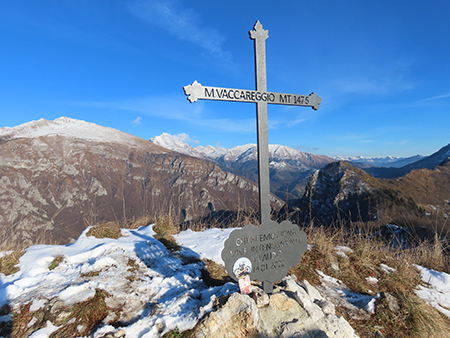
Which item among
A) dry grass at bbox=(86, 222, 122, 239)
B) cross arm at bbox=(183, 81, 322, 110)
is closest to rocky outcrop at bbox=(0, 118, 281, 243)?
dry grass at bbox=(86, 222, 122, 239)

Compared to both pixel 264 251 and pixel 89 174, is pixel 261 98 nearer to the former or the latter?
pixel 264 251

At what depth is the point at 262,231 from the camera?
3344 mm

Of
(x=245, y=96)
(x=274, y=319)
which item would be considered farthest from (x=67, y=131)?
(x=274, y=319)

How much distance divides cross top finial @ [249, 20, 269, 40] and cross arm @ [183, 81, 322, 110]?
1037 millimetres

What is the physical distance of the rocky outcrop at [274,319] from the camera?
2.23m

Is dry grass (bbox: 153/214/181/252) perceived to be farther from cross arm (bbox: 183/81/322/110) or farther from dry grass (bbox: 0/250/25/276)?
cross arm (bbox: 183/81/322/110)

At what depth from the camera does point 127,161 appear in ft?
338

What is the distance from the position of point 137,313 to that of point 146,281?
768mm

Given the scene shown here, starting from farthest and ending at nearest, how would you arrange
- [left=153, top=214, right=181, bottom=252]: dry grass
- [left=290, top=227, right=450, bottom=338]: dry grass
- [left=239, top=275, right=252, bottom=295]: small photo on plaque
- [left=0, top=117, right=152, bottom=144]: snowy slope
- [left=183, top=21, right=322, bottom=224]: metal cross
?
[left=0, top=117, right=152, bottom=144]: snowy slope → [left=153, top=214, right=181, bottom=252]: dry grass → [left=183, top=21, right=322, bottom=224]: metal cross → [left=290, top=227, right=450, bottom=338]: dry grass → [left=239, top=275, right=252, bottom=295]: small photo on plaque

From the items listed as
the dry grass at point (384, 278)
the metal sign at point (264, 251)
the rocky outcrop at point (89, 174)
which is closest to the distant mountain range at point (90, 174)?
the rocky outcrop at point (89, 174)

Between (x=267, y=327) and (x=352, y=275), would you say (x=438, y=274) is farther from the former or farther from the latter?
(x=267, y=327)

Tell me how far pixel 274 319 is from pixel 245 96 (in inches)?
130

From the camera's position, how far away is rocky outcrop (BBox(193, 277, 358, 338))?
2.23 metres

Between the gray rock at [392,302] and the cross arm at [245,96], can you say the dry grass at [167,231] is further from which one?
the gray rock at [392,302]
